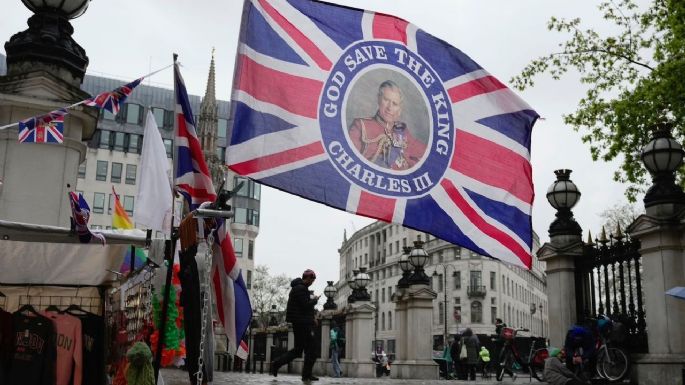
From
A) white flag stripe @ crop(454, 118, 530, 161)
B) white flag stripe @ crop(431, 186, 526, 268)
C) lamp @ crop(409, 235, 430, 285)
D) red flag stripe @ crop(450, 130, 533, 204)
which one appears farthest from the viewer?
lamp @ crop(409, 235, 430, 285)

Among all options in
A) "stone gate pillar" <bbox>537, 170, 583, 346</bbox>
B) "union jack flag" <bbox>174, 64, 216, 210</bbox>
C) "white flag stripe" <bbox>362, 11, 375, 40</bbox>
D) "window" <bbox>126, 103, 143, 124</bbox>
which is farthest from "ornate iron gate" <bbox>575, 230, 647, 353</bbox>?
"window" <bbox>126, 103, 143, 124</bbox>

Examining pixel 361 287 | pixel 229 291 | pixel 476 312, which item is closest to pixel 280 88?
pixel 229 291

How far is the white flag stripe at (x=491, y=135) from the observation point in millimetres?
6949

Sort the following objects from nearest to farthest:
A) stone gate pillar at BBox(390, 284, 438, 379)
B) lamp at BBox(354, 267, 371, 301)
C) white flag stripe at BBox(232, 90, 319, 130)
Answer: white flag stripe at BBox(232, 90, 319, 130)
stone gate pillar at BBox(390, 284, 438, 379)
lamp at BBox(354, 267, 371, 301)

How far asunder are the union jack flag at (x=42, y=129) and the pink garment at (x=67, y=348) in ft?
6.81

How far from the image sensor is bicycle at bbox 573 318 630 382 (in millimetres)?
11508

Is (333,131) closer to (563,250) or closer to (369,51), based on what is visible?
(369,51)

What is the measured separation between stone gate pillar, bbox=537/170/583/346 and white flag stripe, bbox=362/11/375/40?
26.9ft

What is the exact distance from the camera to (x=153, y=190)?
6.41 metres

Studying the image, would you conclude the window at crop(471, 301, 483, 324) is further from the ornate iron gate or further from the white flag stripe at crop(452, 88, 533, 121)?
the white flag stripe at crop(452, 88, 533, 121)

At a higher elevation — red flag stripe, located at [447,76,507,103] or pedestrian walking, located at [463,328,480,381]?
red flag stripe, located at [447,76,507,103]

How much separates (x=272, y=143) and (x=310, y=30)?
124cm

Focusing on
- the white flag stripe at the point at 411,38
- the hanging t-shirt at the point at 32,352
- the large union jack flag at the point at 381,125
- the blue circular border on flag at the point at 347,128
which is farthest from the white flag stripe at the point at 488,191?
the hanging t-shirt at the point at 32,352

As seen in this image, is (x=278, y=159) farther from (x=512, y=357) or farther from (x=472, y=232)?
(x=512, y=357)
